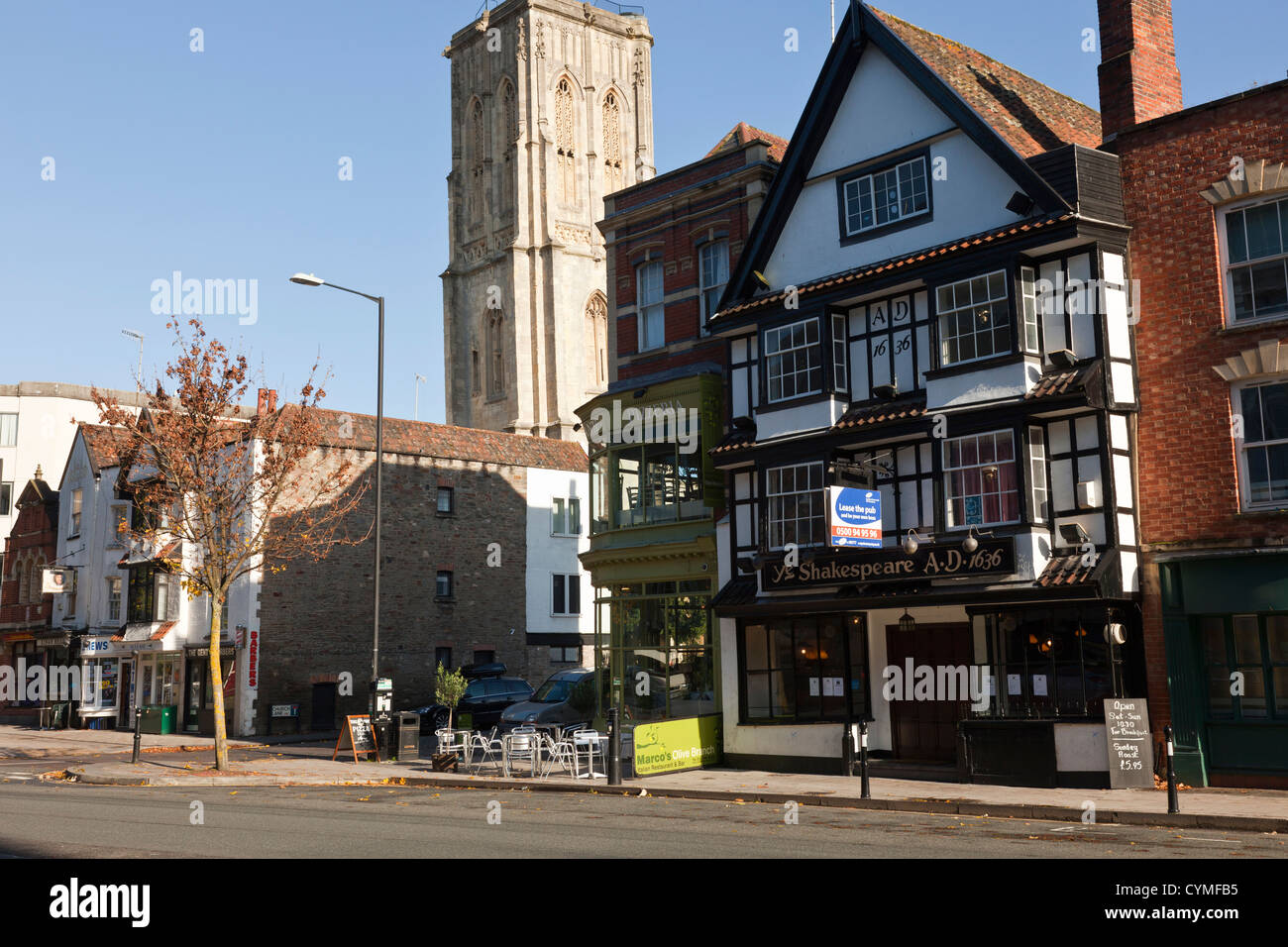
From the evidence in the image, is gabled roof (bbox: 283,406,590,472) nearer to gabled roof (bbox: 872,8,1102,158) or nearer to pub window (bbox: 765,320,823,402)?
pub window (bbox: 765,320,823,402)

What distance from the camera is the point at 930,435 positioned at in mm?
21906

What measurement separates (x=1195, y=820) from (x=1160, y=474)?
6.66 metres

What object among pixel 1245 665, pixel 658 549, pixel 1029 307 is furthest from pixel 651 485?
pixel 1245 665

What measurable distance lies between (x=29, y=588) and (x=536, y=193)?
37911mm

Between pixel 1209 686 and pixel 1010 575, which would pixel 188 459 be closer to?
pixel 1010 575

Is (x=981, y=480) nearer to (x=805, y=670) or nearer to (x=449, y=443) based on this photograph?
(x=805, y=670)

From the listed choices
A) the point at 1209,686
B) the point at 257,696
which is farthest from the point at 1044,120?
the point at 257,696

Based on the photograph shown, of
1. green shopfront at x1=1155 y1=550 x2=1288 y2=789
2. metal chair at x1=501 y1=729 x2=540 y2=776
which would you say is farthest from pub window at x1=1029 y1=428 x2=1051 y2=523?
metal chair at x1=501 y1=729 x2=540 y2=776

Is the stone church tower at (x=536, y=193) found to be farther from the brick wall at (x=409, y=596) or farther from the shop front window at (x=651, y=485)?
the shop front window at (x=651, y=485)

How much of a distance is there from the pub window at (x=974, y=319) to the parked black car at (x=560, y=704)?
12405 millimetres

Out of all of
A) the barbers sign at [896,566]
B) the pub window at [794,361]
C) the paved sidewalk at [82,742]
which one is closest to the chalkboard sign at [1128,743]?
the barbers sign at [896,566]

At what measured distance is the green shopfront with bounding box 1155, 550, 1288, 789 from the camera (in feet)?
60.8

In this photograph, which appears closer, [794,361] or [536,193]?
[794,361]
